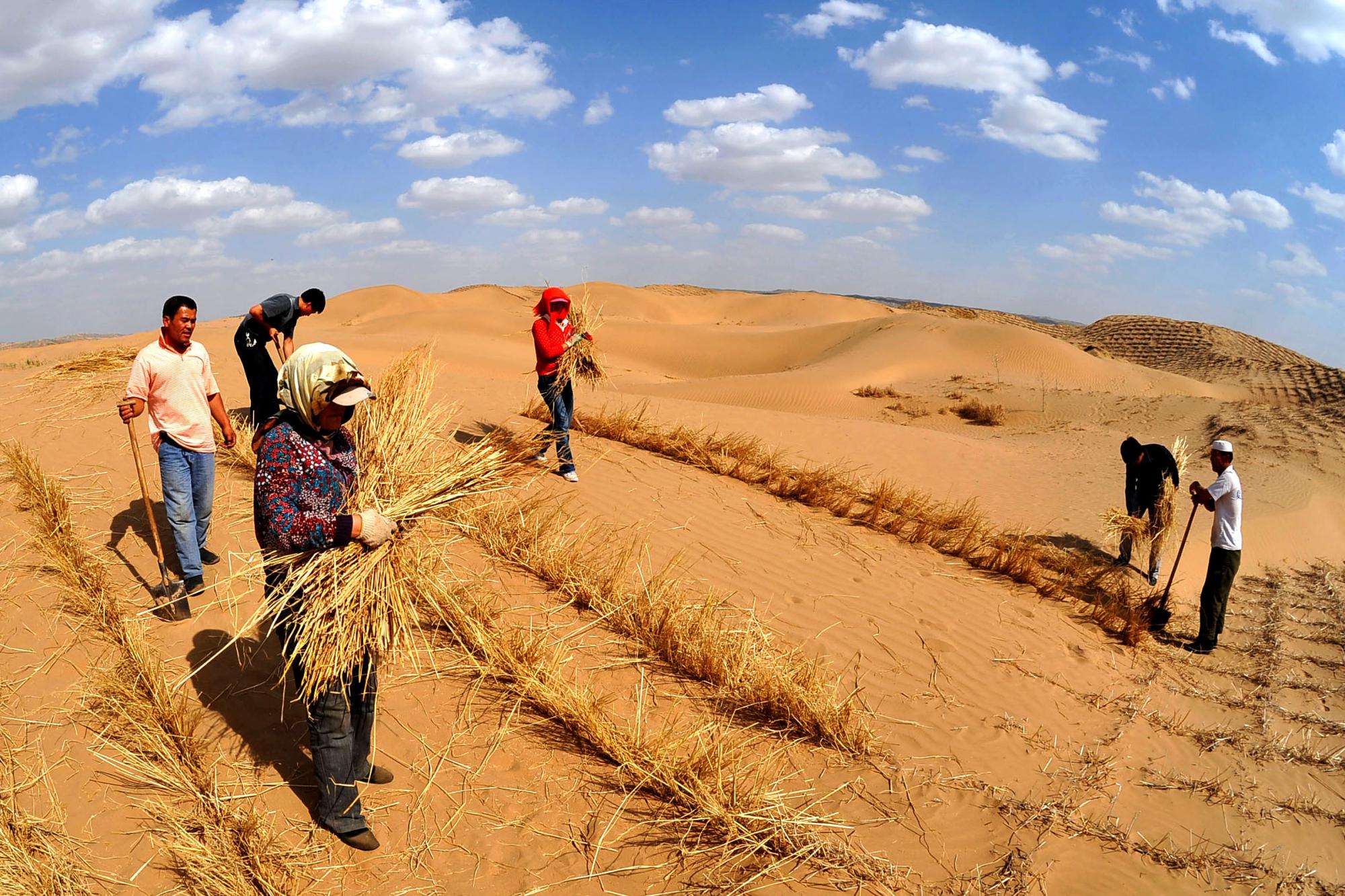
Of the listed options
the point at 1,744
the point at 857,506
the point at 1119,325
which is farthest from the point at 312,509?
the point at 1119,325

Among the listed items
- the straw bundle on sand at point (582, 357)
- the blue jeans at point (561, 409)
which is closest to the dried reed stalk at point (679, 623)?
the blue jeans at point (561, 409)

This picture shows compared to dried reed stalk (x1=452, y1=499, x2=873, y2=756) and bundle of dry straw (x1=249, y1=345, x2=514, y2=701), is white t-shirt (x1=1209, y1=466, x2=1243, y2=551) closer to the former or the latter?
dried reed stalk (x1=452, y1=499, x2=873, y2=756)

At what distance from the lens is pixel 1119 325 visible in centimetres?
3189

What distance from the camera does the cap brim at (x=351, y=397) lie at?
→ 7.98ft

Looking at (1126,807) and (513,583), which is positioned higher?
(513,583)

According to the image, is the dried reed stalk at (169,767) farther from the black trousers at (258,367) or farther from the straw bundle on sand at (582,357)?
the straw bundle on sand at (582,357)

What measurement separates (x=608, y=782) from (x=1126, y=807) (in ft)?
8.34

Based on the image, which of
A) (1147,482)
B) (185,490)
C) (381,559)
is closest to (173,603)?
(185,490)

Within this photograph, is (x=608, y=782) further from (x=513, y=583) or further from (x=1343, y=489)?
(x=1343, y=489)

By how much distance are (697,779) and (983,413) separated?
14243 millimetres

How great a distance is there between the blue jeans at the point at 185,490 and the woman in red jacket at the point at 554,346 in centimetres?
248

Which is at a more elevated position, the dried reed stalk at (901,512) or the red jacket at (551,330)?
the red jacket at (551,330)

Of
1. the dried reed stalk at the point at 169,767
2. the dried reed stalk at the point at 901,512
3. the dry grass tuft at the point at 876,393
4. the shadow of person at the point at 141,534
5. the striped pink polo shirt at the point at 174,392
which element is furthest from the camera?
the dry grass tuft at the point at 876,393

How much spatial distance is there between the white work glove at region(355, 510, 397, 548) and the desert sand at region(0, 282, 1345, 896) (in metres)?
0.58
